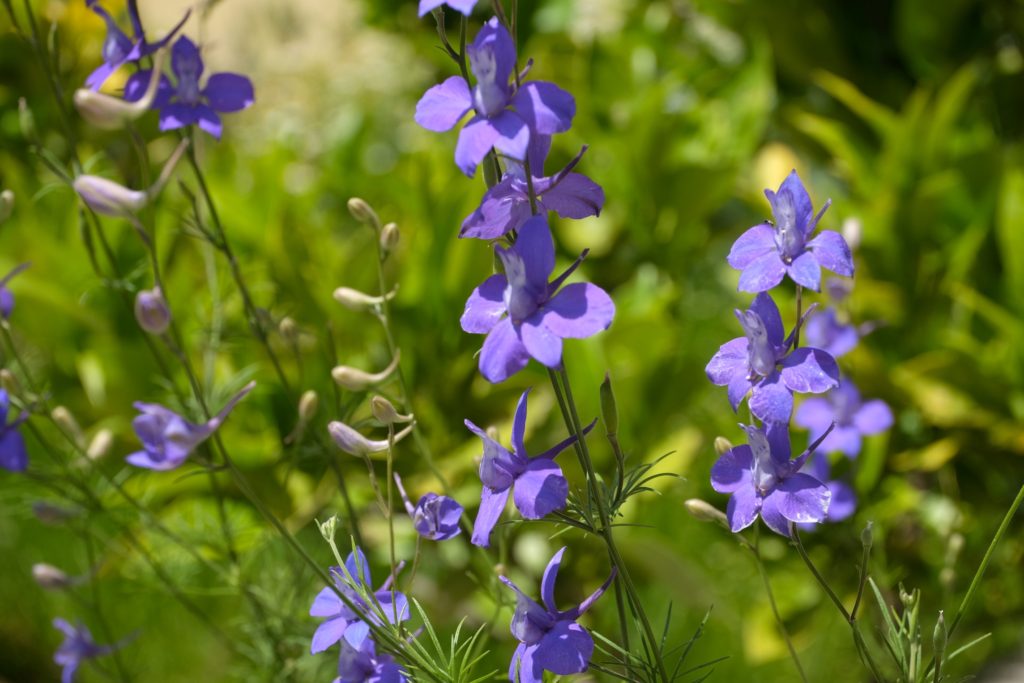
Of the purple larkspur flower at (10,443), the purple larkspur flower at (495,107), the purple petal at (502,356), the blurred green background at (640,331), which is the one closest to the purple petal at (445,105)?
the purple larkspur flower at (495,107)

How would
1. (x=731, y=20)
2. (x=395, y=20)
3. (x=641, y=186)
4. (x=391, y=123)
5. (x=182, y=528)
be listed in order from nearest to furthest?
(x=182, y=528), (x=641, y=186), (x=731, y=20), (x=395, y=20), (x=391, y=123)

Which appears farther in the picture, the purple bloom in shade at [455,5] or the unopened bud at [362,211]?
the unopened bud at [362,211]

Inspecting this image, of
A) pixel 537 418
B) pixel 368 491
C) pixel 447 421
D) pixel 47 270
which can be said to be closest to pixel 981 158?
pixel 537 418

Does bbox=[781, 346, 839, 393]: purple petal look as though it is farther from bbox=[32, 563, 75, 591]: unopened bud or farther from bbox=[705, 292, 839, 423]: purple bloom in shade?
bbox=[32, 563, 75, 591]: unopened bud

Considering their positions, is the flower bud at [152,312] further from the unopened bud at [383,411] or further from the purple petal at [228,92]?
the purple petal at [228,92]

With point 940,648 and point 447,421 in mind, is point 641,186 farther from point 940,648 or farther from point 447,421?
point 940,648
